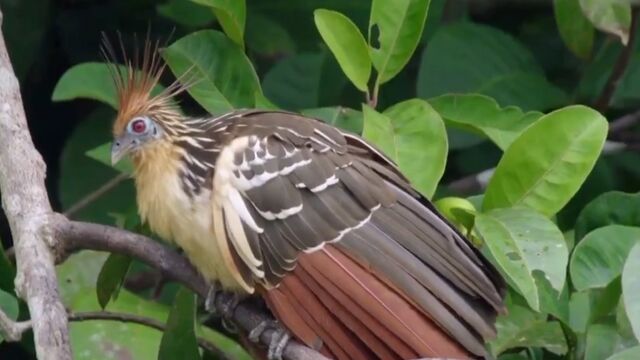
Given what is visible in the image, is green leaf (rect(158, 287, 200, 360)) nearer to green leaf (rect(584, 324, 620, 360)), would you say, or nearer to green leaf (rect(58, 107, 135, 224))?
green leaf (rect(584, 324, 620, 360))

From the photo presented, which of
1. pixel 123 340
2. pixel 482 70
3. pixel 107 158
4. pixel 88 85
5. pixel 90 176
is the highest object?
pixel 88 85

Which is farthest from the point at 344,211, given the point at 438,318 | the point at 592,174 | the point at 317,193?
the point at 592,174

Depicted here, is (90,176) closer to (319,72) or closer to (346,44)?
(319,72)

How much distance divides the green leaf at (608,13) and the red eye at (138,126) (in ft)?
3.37

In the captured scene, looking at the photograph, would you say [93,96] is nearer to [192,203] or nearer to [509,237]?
[192,203]

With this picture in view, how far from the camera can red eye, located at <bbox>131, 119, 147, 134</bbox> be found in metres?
3.24

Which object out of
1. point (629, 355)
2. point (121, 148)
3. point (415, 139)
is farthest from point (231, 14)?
point (629, 355)

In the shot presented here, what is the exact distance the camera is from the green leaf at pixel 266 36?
411 centimetres

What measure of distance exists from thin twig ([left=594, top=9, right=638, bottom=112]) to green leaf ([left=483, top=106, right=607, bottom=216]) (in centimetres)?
52

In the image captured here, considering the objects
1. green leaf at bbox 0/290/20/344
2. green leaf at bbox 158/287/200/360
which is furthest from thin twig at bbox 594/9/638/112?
green leaf at bbox 0/290/20/344

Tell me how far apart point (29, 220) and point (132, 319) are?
0.49 meters

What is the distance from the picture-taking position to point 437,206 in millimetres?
3191

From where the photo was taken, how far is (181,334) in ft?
9.74

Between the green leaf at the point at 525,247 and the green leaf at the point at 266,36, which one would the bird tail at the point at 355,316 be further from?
the green leaf at the point at 266,36
